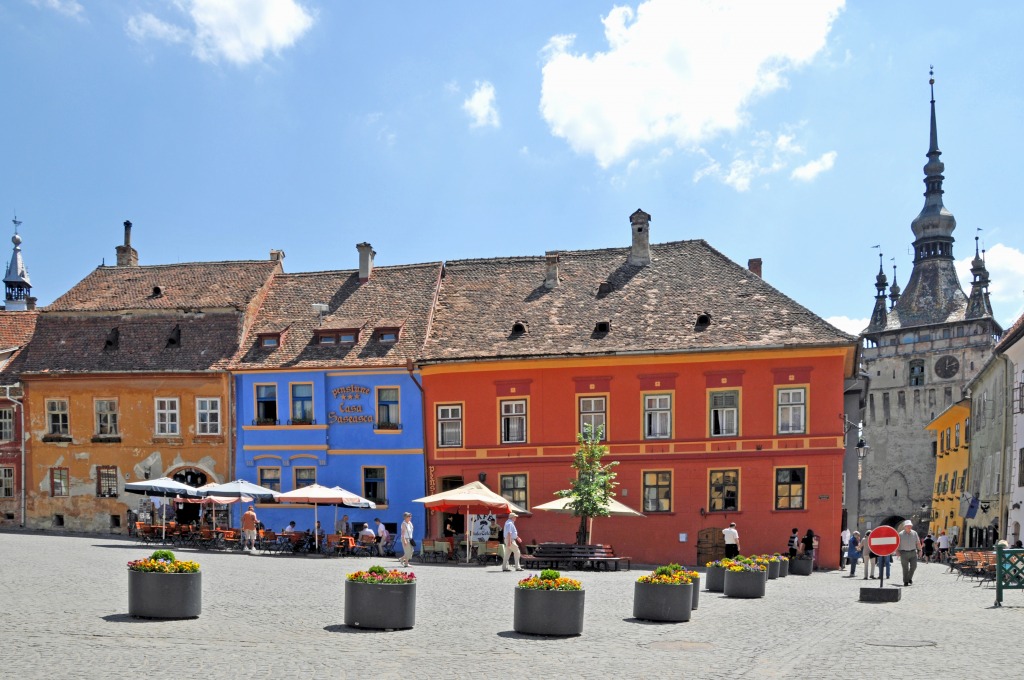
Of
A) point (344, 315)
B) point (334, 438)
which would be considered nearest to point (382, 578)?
point (334, 438)

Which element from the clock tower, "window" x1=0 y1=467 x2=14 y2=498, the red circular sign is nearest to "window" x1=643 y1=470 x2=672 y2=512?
the red circular sign

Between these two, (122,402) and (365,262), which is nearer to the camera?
(122,402)

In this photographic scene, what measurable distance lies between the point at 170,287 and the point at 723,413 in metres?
22.1

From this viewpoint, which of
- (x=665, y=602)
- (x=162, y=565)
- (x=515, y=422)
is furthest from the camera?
(x=515, y=422)

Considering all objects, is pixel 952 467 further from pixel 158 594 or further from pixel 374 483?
pixel 158 594

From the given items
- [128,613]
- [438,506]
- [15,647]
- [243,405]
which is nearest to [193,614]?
[128,613]

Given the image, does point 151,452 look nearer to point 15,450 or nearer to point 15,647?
point 15,450

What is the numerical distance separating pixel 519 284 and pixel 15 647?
95.5ft

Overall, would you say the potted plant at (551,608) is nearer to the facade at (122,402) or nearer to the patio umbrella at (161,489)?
the patio umbrella at (161,489)

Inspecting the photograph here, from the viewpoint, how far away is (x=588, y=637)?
544 inches

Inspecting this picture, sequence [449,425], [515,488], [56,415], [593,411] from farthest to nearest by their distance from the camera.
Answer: [56,415] < [449,425] < [515,488] < [593,411]

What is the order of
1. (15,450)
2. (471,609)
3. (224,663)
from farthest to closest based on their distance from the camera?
(15,450)
(471,609)
(224,663)

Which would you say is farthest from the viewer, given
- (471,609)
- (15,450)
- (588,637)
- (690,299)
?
(15,450)

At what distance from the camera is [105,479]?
38.4 meters
